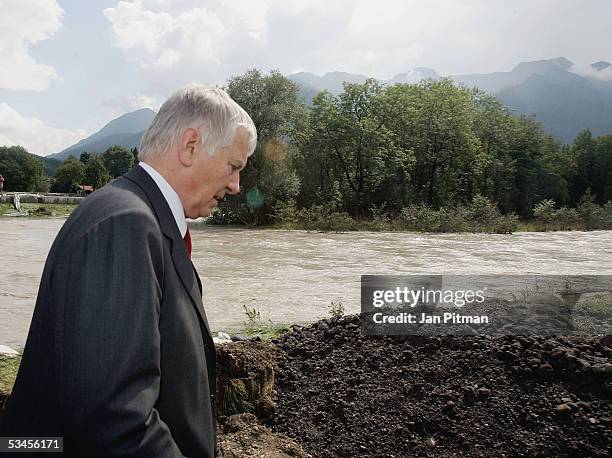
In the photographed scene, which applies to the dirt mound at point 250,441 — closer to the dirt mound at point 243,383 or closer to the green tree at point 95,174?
the dirt mound at point 243,383

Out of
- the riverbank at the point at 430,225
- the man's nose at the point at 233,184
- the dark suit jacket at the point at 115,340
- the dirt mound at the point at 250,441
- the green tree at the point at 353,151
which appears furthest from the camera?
the green tree at the point at 353,151

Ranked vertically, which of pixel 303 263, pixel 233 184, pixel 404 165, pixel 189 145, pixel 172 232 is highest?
pixel 404 165

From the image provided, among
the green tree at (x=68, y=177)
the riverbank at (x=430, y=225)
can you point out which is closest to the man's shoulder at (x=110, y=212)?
the riverbank at (x=430, y=225)

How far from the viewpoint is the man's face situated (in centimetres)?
148

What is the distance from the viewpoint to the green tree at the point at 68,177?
84.5 m

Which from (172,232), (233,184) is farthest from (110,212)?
(233,184)

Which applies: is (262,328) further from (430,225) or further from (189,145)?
(430,225)

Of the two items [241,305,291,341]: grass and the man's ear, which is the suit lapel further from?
[241,305,291,341]: grass

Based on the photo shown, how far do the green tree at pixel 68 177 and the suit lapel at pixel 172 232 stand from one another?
293 feet

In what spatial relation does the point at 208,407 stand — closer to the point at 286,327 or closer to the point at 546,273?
the point at 286,327

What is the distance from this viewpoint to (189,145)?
1.45 m

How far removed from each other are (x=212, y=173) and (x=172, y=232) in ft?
0.89

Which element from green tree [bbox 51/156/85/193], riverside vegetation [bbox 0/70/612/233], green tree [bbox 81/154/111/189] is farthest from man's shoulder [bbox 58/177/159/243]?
green tree [bbox 51/156/85/193]

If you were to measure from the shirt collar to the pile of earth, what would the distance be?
2.09 meters
